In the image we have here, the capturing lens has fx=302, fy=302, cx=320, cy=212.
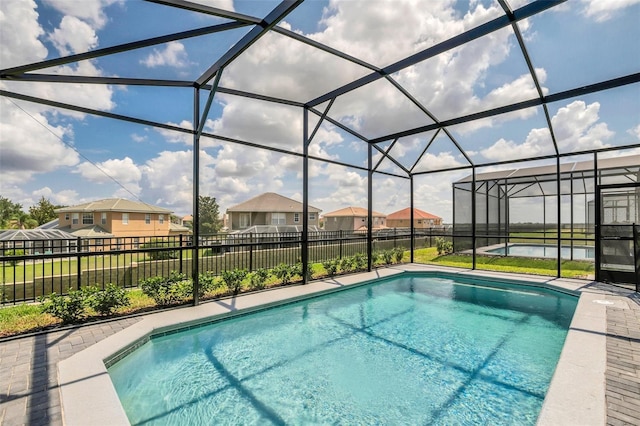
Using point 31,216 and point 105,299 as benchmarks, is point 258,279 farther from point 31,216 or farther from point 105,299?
point 31,216

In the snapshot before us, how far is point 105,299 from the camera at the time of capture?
4539 millimetres

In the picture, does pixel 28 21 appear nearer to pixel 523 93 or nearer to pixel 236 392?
pixel 236 392

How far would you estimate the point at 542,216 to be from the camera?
13.5 meters

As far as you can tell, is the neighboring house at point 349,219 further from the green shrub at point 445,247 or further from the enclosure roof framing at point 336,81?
the enclosure roof framing at point 336,81

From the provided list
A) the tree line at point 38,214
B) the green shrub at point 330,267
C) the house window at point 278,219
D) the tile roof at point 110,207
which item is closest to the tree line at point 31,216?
the tree line at point 38,214

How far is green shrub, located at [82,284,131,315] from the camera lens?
4.45m

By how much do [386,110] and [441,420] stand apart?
624cm

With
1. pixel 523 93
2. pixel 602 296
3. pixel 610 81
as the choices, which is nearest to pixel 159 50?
pixel 523 93

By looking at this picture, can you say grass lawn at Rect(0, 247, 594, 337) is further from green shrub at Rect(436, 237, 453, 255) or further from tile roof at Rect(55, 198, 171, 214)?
tile roof at Rect(55, 198, 171, 214)

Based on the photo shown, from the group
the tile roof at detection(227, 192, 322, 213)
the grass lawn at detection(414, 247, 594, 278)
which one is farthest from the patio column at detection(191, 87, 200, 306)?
the tile roof at detection(227, 192, 322, 213)

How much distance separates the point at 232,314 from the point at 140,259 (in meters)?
6.16

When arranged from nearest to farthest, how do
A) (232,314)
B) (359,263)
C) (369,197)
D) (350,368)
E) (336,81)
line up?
1. (350,368)
2. (232,314)
3. (336,81)
4. (369,197)
5. (359,263)

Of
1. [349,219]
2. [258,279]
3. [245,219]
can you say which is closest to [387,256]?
[258,279]

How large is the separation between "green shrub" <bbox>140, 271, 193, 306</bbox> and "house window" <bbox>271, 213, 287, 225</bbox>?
71.5 ft
